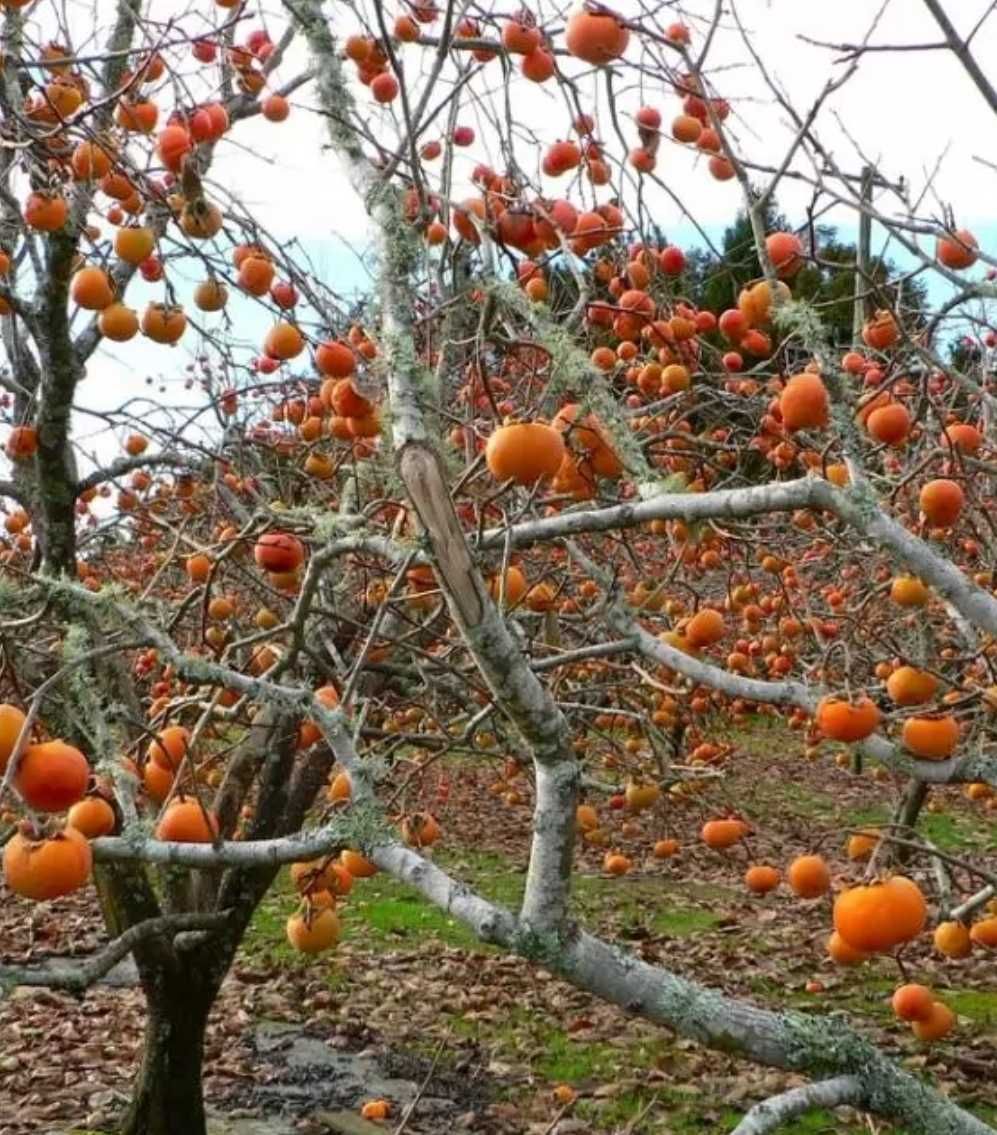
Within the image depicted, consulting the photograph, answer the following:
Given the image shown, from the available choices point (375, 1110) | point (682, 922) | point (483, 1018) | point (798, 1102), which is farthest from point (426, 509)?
point (682, 922)

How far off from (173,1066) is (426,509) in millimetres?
3554

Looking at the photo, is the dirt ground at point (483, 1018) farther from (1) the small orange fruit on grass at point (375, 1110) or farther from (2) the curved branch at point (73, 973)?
(2) the curved branch at point (73, 973)

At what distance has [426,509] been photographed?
165cm

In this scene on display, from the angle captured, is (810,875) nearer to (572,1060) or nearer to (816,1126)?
(816,1126)

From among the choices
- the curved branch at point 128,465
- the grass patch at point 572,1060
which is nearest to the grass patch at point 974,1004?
the grass patch at point 572,1060

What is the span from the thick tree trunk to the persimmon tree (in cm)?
1

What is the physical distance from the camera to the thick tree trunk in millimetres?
4484

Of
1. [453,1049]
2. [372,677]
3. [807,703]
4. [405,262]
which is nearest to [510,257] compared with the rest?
[405,262]

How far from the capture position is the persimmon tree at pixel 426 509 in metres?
1.78

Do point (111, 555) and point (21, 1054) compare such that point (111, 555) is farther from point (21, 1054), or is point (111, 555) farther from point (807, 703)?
point (807, 703)

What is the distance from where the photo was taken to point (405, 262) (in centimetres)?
191

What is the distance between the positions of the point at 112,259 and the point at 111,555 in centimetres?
432

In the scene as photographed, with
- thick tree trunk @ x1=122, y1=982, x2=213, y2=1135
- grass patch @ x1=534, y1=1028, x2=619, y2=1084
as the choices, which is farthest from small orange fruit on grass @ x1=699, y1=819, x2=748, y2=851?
grass patch @ x1=534, y1=1028, x2=619, y2=1084

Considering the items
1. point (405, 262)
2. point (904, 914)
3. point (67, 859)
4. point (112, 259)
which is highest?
point (112, 259)
